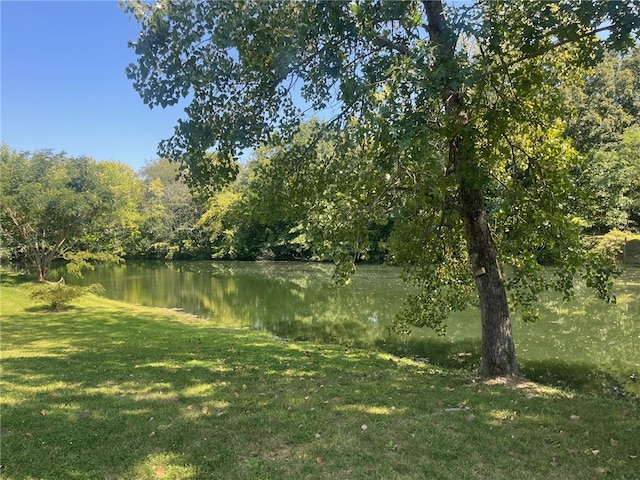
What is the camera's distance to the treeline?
24.0ft

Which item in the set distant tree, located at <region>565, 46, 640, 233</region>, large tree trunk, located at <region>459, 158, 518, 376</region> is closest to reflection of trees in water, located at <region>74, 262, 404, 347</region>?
large tree trunk, located at <region>459, 158, 518, 376</region>

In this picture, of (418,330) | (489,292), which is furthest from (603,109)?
(489,292)

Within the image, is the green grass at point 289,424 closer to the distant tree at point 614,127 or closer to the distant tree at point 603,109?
the distant tree at point 614,127

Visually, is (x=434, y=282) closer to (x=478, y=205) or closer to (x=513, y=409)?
(x=478, y=205)

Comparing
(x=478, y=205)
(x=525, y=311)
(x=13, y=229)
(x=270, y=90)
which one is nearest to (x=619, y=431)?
(x=478, y=205)

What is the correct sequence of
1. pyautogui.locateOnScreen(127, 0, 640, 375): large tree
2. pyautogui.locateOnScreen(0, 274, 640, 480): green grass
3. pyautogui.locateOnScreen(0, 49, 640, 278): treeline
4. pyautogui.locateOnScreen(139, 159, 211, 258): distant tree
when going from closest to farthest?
1. pyautogui.locateOnScreen(0, 274, 640, 480): green grass
2. pyautogui.locateOnScreen(127, 0, 640, 375): large tree
3. pyautogui.locateOnScreen(0, 49, 640, 278): treeline
4. pyautogui.locateOnScreen(139, 159, 211, 258): distant tree

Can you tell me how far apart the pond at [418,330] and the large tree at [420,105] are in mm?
2810

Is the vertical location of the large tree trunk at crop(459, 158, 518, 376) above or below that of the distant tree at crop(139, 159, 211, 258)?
below

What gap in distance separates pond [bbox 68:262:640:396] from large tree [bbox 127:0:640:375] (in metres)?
2.81

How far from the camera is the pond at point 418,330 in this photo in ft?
32.3

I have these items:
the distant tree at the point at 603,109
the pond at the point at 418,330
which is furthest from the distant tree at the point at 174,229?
the distant tree at the point at 603,109

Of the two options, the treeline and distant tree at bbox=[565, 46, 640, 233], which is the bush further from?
distant tree at bbox=[565, 46, 640, 233]

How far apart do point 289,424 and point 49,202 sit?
19405 millimetres

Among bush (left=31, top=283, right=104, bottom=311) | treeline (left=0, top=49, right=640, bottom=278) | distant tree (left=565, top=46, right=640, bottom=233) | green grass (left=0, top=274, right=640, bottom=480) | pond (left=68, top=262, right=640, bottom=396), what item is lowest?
pond (left=68, top=262, right=640, bottom=396)
